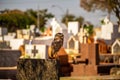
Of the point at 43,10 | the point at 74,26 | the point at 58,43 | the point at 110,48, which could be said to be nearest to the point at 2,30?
the point at 74,26

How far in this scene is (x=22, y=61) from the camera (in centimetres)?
937

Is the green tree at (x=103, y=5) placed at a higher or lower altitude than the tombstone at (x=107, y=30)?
higher

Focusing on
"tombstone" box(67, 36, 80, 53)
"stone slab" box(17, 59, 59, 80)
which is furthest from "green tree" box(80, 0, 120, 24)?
"stone slab" box(17, 59, 59, 80)

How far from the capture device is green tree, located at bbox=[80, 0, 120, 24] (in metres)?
31.8

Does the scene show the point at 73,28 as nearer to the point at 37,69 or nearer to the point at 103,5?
the point at 103,5

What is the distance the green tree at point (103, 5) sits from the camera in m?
31.8

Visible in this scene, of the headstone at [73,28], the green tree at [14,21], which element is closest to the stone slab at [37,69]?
the headstone at [73,28]

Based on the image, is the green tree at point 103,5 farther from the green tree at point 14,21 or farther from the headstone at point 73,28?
the green tree at point 14,21

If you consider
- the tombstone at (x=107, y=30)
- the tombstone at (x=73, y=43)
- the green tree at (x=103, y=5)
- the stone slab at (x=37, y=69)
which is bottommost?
the stone slab at (x=37, y=69)

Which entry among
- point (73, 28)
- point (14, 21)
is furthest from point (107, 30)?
point (14, 21)

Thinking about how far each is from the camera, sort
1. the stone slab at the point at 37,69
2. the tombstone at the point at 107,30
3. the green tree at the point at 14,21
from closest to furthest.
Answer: the stone slab at the point at 37,69 < the tombstone at the point at 107,30 < the green tree at the point at 14,21

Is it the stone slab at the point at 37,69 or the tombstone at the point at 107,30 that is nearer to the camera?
the stone slab at the point at 37,69

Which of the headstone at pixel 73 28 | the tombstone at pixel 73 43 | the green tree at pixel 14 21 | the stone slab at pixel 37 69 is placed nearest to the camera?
the stone slab at pixel 37 69

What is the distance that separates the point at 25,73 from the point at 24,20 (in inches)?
2373
